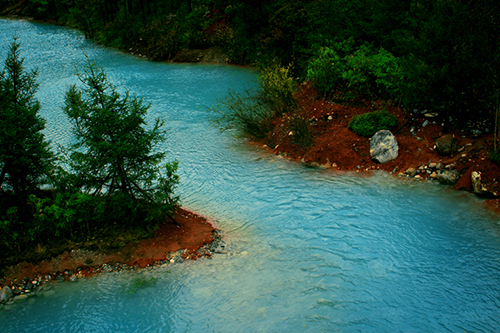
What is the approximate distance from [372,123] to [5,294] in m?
10.1

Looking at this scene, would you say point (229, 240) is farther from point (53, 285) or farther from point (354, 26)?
point (354, 26)

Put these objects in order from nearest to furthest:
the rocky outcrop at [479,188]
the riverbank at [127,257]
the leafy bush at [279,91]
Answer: the riverbank at [127,257] → the rocky outcrop at [479,188] → the leafy bush at [279,91]

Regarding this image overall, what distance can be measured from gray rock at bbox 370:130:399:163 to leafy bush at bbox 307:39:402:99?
2.00 m

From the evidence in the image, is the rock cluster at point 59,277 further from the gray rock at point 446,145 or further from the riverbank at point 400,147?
the gray rock at point 446,145

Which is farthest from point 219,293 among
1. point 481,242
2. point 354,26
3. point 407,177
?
point 354,26

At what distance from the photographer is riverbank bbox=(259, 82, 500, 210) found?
395 inches

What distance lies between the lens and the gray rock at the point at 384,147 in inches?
448

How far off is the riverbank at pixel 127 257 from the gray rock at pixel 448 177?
590cm

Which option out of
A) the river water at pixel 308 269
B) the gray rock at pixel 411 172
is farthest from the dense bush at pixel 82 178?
the gray rock at pixel 411 172

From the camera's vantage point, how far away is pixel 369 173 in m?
11.2

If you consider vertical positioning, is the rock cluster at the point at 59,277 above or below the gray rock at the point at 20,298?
above

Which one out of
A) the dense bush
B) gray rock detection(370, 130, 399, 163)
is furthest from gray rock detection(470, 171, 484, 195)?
the dense bush

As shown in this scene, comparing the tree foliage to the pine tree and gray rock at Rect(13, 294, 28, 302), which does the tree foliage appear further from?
gray rock at Rect(13, 294, 28, 302)

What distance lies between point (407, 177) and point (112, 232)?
751 cm
